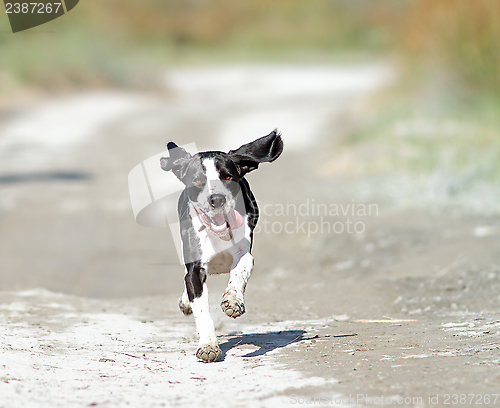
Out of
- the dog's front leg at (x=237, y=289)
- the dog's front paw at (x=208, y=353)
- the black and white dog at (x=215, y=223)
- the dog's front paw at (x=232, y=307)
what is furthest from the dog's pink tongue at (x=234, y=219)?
the dog's front paw at (x=208, y=353)

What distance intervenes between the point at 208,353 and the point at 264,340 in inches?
32.1

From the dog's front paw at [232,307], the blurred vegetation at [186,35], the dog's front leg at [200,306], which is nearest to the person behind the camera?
the dog's front paw at [232,307]

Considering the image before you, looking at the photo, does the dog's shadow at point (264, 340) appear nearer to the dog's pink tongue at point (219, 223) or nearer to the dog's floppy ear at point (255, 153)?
the dog's pink tongue at point (219, 223)

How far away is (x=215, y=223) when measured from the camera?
4.59 m

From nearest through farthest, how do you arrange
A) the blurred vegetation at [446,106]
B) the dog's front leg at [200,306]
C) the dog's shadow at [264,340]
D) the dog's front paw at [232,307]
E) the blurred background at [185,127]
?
the dog's front paw at [232,307] < the dog's front leg at [200,306] < the dog's shadow at [264,340] < the blurred background at [185,127] < the blurred vegetation at [446,106]


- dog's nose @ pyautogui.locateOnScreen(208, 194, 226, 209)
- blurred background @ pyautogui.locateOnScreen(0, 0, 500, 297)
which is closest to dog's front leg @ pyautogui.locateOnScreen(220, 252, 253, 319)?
dog's nose @ pyautogui.locateOnScreen(208, 194, 226, 209)

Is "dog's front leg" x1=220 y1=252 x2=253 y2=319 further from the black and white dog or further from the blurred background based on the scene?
the blurred background

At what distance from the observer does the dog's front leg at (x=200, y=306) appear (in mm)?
4418

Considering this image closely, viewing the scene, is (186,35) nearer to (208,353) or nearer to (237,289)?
(237,289)

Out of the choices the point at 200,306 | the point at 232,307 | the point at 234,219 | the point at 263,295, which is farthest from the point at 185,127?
the point at 232,307

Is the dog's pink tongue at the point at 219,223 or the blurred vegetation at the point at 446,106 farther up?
the blurred vegetation at the point at 446,106

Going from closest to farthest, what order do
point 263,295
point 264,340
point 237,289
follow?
1. point 237,289
2. point 264,340
3. point 263,295

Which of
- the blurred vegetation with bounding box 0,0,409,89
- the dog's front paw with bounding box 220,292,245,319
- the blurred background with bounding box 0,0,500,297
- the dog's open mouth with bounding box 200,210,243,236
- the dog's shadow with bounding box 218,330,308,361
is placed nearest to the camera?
the dog's front paw with bounding box 220,292,245,319

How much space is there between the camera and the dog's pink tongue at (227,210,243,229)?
4.64 metres
